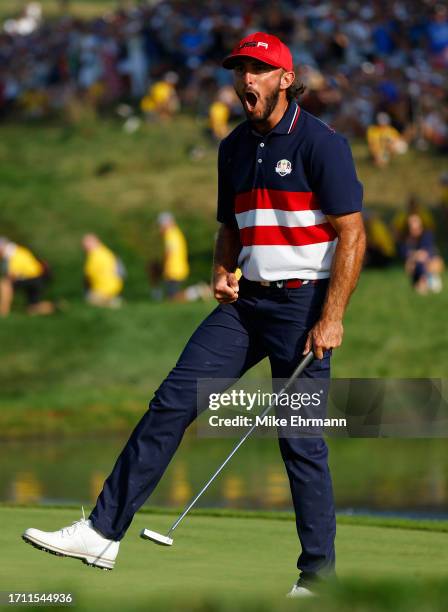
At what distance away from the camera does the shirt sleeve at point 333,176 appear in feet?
17.4

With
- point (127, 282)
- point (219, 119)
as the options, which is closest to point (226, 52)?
point (219, 119)

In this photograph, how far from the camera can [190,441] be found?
56.3 ft

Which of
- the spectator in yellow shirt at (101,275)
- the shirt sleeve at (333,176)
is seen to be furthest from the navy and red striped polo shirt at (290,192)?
the spectator in yellow shirt at (101,275)

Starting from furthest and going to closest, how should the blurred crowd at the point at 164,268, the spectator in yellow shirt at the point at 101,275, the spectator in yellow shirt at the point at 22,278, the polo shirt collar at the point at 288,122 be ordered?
1. the spectator in yellow shirt at the point at 22,278
2. the spectator in yellow shirt at the point at 101,275
3. the blurred crowd at the point at 164,268
4. the polo shirt collar at the point at 288,122

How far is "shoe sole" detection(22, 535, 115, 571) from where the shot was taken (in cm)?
538

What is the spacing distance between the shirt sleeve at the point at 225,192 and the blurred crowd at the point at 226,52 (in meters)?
19.0

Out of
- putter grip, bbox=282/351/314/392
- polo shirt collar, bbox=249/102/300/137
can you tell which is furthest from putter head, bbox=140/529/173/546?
polo shirt collar, bbox=249/102/300/137

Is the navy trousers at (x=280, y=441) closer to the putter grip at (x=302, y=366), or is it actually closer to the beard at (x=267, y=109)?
the putter grip at (x=302, y=366)

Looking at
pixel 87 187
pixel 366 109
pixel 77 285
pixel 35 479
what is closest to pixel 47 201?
pixel 87 187

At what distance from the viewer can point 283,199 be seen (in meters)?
5.41

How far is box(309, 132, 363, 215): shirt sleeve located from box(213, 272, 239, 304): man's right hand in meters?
0.51

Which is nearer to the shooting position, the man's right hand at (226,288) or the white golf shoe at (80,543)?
the white golf shoe at (80,543)

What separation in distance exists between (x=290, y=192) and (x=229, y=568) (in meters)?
1.55

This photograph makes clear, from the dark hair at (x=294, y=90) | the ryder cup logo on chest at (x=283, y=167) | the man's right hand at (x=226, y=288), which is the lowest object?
the man's right hand at (x=226, y=288)
